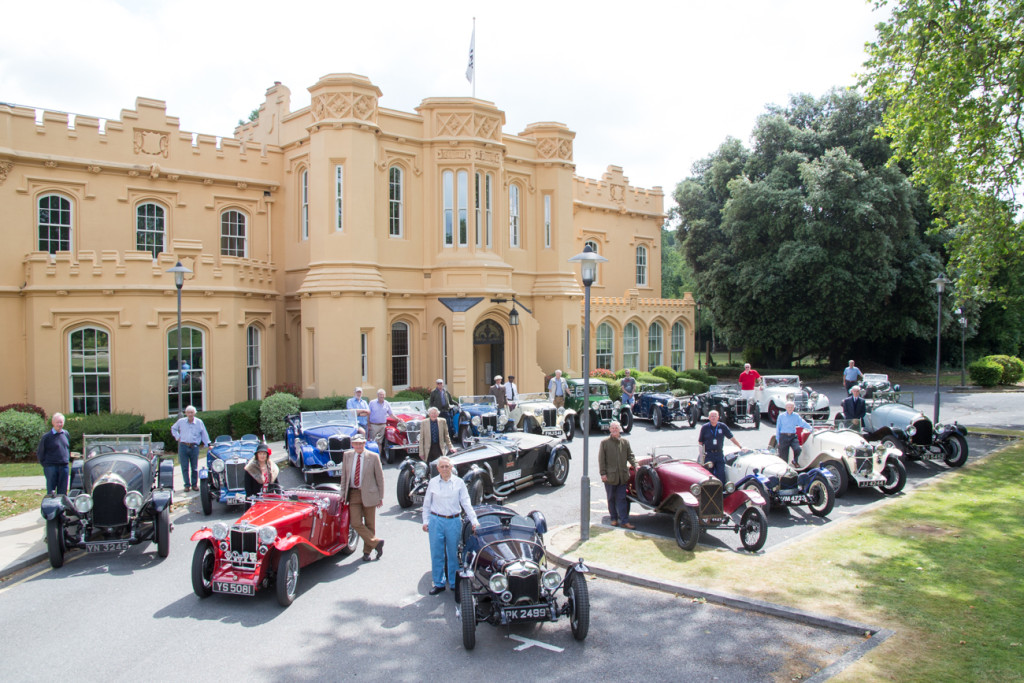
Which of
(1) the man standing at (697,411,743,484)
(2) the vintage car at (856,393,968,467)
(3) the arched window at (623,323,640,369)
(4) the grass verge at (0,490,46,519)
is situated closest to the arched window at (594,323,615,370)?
(3) the arched window at (623,323,640,369)

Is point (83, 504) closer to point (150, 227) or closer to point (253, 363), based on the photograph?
point (253, 363)

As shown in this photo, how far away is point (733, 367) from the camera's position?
40.5 metres

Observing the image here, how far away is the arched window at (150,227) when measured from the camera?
2242 centimetres

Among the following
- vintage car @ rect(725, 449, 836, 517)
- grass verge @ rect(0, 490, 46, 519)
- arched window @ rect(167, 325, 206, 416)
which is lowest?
grass verge @ rect(0, 490, 46, 519)

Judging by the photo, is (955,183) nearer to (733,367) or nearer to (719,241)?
(719,241)

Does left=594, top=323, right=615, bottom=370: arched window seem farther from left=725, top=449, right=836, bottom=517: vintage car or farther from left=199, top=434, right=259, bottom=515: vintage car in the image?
left=199, top=434, right=259, bottom=515: vintage car

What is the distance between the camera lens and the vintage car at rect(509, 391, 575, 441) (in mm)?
18172

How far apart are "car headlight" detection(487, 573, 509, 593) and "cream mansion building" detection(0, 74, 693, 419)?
1531 centimetres

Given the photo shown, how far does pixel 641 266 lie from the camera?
36.2 m

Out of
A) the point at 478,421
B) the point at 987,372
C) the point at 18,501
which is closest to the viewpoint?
the point at 18,501

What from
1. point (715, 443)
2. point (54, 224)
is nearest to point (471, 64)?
point (54, 224)

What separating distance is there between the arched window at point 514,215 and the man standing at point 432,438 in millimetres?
13940

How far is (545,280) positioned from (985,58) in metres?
15.2

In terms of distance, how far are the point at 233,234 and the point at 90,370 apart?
680 cm
